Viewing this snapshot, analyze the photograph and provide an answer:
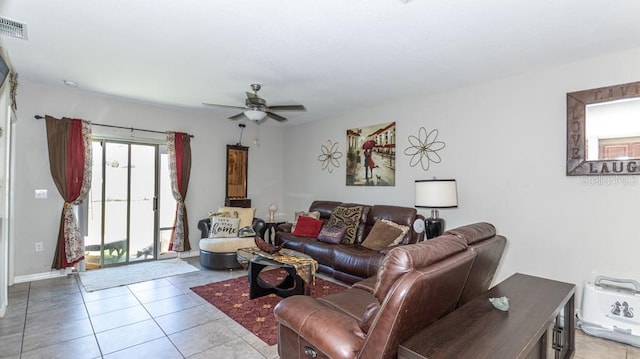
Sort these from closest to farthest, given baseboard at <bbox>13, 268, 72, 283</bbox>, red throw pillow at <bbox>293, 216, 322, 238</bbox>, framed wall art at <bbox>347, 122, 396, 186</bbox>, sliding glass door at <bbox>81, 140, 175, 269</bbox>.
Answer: baseboard at <bbox>13, 268, 72, 283</bbox>
sliding glass door at <bbox>81, 140, 175, 269</bbox>
framed wall art at <bbox>347, 122, 396, 186</bbox>
red throw pillow at <bbox>293, 216, 322, 238</bbox>

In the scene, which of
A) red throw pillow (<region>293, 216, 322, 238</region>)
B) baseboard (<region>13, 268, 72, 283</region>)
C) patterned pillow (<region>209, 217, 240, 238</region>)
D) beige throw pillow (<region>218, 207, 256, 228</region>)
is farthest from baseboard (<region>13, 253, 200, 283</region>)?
red throw pillow (<region>293, 216, 322, 238</region>)

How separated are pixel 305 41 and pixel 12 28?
242 centimetres

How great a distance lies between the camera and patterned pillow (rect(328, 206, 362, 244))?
4.61m

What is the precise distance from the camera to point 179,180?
5348 millimetres

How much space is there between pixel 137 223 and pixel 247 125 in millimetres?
2714

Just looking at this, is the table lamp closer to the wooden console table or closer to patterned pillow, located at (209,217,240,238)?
the wooden console table

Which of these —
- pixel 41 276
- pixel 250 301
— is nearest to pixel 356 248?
pixel 250 301

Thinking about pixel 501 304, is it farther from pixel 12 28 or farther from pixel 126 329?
pixel 12 28

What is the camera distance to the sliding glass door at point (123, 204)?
187 inches

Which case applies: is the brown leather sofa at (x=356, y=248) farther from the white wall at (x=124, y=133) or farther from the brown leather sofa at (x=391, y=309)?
the brown leather sofa at (x=391, y=309)

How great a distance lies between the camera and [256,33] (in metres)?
2.62

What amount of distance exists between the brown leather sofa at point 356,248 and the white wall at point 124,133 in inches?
65.7

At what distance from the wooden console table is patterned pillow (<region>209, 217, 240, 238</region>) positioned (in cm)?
391

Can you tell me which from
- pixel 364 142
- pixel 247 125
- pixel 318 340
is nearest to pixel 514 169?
pixel 364 142
